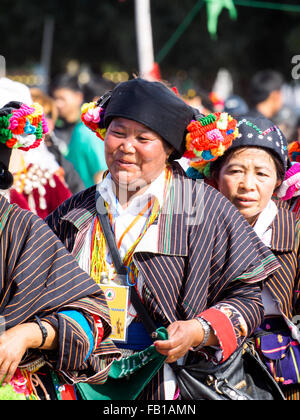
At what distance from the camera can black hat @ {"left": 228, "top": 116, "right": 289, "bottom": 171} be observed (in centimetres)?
380

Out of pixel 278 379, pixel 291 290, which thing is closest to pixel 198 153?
pixel 291 290

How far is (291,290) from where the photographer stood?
11.9 ft

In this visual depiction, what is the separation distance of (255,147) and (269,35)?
2178 cm

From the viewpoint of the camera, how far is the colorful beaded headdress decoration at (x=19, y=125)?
3125 mm

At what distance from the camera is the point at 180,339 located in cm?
292

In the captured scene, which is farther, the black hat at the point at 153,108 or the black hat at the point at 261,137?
the black hat at the point at 261,137

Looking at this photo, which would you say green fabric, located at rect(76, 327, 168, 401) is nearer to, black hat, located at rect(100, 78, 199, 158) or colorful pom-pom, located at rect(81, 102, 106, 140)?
black hat, located at rect(100, 78, 199, 158)

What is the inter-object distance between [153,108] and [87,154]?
14.3 ft

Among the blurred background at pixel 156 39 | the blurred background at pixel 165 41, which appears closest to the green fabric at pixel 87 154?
the blurred background at pixel 165 41

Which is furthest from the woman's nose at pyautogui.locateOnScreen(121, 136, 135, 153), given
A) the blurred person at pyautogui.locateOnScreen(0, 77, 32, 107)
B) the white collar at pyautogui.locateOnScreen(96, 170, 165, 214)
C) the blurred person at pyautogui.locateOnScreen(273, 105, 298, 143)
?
the blurred person at pyautogui.locateOnScreen(273, 105, 298, 143)

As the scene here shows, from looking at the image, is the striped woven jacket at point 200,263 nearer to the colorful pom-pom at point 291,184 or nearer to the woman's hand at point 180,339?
the woman's hand at point 180,339

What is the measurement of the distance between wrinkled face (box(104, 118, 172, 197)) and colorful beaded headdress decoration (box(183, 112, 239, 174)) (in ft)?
0.54

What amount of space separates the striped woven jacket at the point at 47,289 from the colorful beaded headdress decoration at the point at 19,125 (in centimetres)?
40
